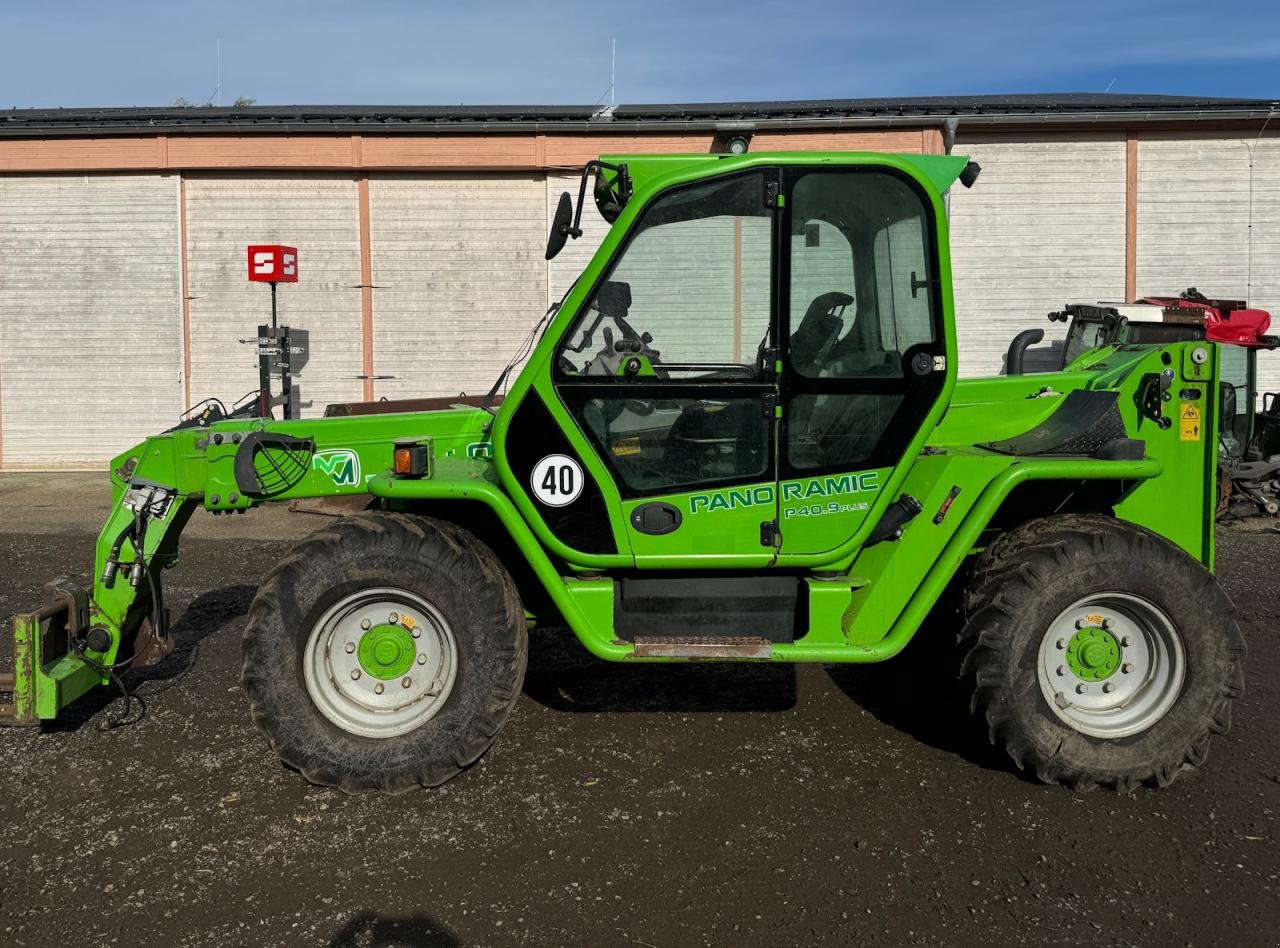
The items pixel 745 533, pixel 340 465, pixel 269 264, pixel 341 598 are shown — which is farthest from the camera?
pixel 269 264

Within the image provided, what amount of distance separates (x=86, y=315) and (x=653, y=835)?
46.3 feet

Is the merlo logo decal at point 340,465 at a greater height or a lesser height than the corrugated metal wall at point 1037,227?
lesser

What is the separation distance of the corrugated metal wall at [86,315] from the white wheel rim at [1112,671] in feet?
45.1

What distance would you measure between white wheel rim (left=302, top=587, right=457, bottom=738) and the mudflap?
3.85 feet

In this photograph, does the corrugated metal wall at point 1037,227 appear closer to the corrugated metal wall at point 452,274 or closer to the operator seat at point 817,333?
the corrugated metal wall at point 452,274

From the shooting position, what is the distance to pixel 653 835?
3.95m

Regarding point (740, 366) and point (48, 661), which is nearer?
point (740, 366)

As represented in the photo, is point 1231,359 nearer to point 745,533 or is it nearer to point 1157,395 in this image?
point 1157,395

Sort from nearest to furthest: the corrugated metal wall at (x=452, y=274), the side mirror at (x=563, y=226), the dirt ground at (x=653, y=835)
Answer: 1. the dirt ground at (x=653, y=835)
2. the side mirror at (x=563, y=226)
3. the corrugated metal wall at (x=452, y=274)

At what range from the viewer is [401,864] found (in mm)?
3732

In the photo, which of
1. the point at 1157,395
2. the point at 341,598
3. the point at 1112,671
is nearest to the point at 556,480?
the point at 341,598

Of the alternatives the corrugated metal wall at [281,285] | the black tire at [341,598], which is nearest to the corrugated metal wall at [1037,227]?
the corrugated metal wall at [281,285]

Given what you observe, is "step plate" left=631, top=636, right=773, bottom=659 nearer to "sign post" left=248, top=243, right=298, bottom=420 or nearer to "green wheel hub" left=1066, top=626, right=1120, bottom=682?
"green wheel hub" left=1066, top=626, right=1120, bottom=682

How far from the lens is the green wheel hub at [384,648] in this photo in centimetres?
435
